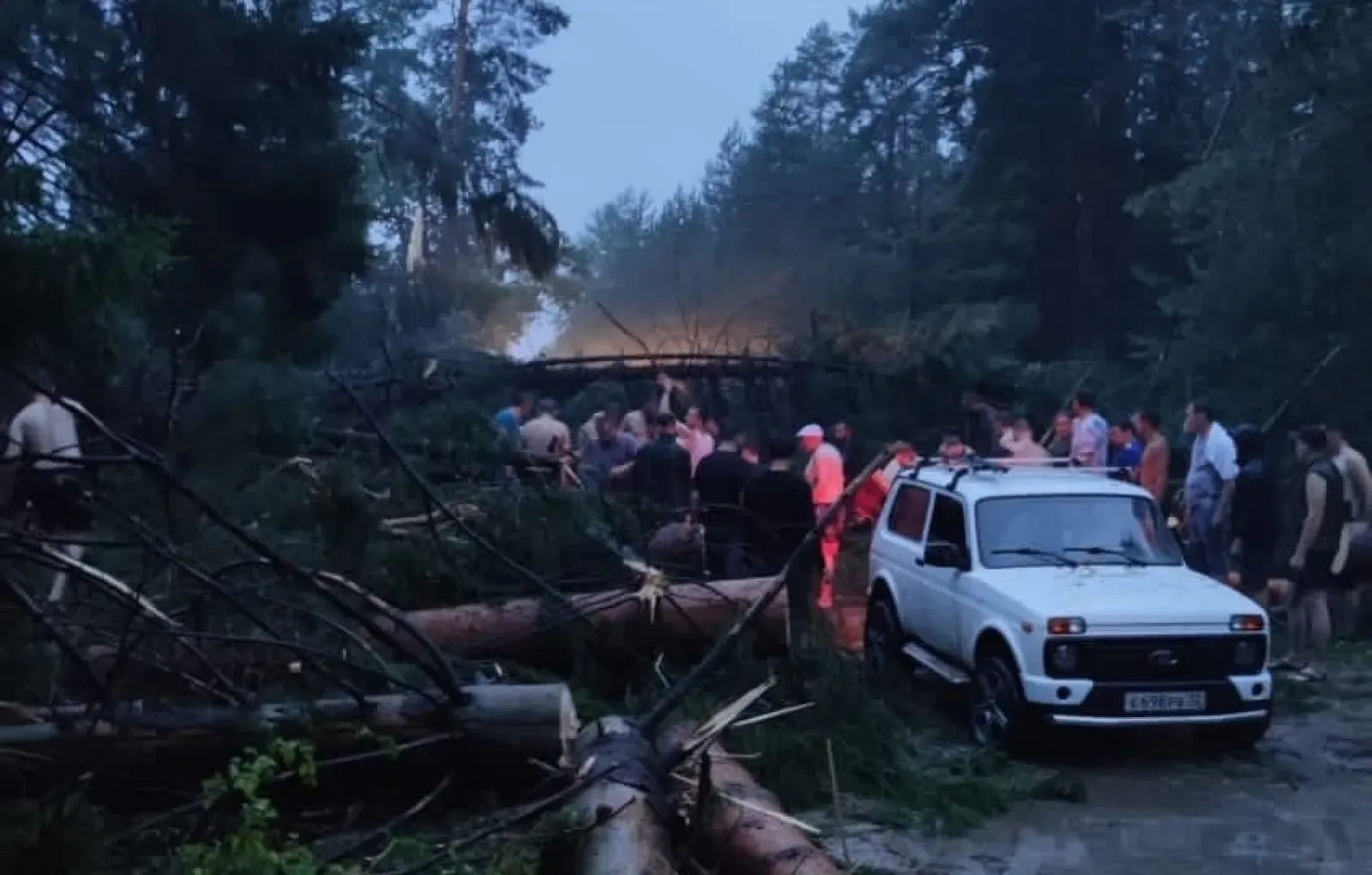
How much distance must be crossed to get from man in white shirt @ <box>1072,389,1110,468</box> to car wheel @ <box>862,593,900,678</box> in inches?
160

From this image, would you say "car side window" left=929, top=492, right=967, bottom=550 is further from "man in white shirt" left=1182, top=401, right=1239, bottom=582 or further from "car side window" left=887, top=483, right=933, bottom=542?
"man in white shirt" left=1182, top=401, right=1239, bottom=582

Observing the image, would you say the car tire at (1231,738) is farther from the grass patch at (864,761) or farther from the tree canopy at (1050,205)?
the tree canopy at (1050,205)

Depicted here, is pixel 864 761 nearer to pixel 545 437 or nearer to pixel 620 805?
pixel 620 805

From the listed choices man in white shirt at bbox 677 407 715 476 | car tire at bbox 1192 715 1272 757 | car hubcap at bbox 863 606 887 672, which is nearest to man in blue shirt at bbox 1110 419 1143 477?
man in white shirt at bbox 677 407 715 476

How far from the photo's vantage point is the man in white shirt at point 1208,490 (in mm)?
14320

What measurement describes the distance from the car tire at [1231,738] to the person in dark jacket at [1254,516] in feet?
11.5

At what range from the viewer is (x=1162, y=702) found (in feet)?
32.1

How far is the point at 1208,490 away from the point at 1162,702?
516cm

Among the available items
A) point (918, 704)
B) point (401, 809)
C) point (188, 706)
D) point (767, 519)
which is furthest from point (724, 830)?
point (767, 519)

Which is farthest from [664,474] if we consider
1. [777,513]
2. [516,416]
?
[516,416]

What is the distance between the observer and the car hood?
32.0 feet

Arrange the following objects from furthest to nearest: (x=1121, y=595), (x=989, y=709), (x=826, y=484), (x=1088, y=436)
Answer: (x=1088, y=436), (x=826, y=484), (x=989, y=709), (x=1121, y=595)

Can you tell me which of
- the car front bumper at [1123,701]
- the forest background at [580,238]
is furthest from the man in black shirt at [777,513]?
the car front bumper at [1123,701]

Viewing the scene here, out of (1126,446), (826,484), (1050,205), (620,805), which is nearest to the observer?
(620,805)
